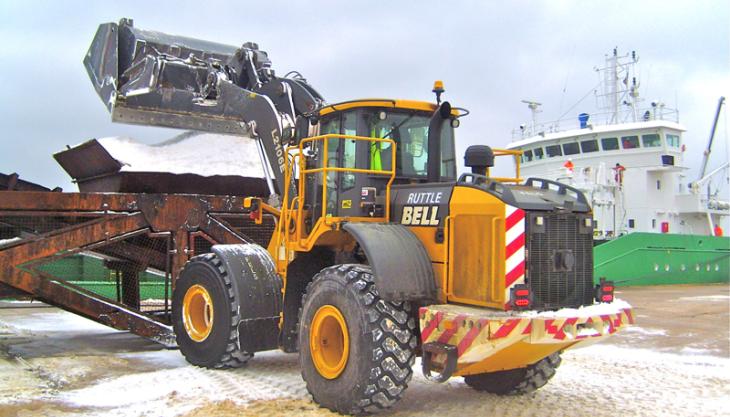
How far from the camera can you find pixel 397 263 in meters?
5.09

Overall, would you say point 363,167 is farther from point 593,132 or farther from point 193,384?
point 593,132

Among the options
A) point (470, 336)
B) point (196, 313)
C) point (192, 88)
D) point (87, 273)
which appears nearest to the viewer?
point (470, 336)

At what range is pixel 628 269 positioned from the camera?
2122cm

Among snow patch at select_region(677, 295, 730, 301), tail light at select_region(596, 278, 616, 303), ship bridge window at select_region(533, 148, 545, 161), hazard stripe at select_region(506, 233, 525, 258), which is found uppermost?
ship bridge window at select_region(533, 148, 545, 161)

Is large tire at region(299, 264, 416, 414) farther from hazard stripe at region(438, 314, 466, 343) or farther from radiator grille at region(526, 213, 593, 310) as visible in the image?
radiator grille at region(526, 213, 593, 310)

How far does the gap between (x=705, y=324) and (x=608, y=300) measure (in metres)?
8.29

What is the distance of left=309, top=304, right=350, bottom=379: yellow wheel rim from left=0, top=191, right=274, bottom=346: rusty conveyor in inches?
124

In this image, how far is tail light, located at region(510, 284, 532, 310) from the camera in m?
4.80

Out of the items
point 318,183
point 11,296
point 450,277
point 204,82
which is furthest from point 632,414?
point 11,296

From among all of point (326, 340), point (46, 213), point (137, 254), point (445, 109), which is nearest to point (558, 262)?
point (445, 109)

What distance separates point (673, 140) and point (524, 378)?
2086 centimetres

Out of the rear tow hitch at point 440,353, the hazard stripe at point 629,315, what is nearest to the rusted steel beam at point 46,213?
the rear tow hitch at point 440,353

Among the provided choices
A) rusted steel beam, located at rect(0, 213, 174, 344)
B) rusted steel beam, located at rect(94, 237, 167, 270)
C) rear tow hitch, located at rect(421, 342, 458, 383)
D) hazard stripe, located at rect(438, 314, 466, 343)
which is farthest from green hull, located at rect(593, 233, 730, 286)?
hazard stripe, located at rect(438, 314, 466, 343)

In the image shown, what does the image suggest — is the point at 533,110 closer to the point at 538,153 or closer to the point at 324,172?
the point at 538,153
